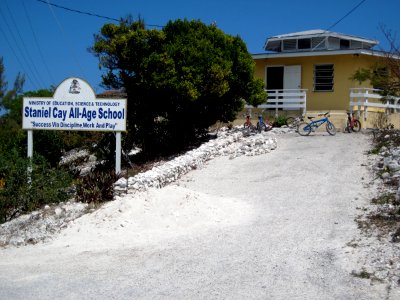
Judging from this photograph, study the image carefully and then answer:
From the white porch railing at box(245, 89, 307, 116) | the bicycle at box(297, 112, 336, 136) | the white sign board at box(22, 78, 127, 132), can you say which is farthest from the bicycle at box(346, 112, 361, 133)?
the white sign board at box(22, 78, 127, 132)

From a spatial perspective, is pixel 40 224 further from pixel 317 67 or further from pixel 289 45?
pixel 289 45

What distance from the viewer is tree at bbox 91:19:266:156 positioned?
1534cm

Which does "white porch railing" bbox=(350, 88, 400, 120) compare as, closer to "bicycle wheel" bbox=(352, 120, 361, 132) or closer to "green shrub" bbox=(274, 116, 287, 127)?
"bicycle wheel" bbox=(352, 120, 361, 132)

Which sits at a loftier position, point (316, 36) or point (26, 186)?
point (316, 36)

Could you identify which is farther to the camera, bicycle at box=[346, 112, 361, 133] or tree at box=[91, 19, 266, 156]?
bicycle at box=[346, 112, 361, 133]

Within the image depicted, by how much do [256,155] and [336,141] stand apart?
142 inches

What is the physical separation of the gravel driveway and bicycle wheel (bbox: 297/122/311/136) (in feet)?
20.7

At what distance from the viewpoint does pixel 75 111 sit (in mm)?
12812

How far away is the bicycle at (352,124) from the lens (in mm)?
20312

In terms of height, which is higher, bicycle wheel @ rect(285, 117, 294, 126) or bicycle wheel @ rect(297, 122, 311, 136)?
bicycle wheel @ rect(285, 117, 294, 126)

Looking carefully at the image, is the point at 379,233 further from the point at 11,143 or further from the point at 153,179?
the point at 11,143

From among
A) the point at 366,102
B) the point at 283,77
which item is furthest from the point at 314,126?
the point at 283,77

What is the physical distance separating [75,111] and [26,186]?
251cm

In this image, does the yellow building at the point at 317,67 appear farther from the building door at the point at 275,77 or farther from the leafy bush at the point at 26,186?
the leafy bush at the point at 26,186
